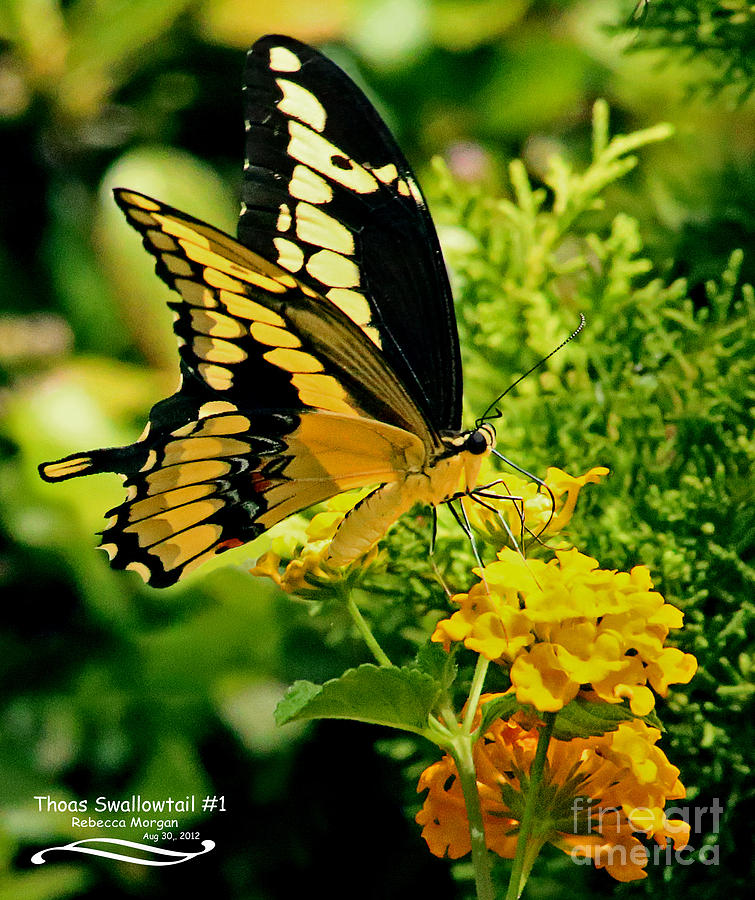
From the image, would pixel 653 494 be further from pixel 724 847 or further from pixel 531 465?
pixel 724 847

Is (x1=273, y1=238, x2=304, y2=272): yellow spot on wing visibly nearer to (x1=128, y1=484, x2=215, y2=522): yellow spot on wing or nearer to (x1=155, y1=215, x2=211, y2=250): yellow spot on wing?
(x1=155, y1=215, x2=211, y2=250): yellow spot on wing

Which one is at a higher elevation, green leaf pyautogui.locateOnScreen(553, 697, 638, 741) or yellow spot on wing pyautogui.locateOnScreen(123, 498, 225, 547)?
yellow spot on wing pyautogui.locateOnScreen(123, 498, 225, 547)

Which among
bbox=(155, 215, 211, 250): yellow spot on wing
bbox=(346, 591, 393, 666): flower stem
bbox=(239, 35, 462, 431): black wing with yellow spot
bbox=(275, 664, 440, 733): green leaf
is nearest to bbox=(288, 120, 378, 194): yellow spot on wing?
bbox=(239, 35, 462, 431): black wing with yellow spot

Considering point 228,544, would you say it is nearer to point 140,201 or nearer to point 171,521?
point 171,521

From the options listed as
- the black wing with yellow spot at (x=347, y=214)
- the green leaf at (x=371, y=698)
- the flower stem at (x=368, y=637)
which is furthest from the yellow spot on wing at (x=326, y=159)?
the green leaf at (x=371, y=698)

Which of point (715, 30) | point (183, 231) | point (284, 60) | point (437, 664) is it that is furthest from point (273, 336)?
point (715, 30)

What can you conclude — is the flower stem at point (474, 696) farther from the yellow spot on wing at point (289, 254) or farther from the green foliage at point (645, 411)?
the yellow spot on wing at point (289, 254)
